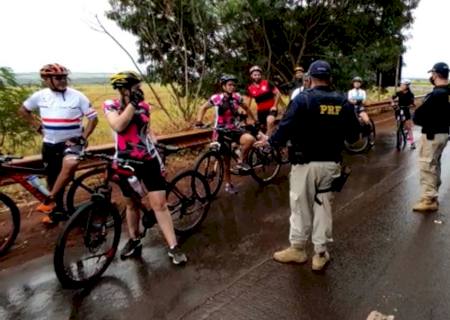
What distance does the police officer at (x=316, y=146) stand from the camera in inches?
161

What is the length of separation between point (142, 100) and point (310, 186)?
73.3 inches

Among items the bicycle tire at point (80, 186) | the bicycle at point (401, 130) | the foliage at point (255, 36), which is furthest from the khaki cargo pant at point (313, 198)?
the foliage at point (255, 36)

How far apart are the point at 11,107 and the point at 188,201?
13.3ft

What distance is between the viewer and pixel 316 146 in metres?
4.18

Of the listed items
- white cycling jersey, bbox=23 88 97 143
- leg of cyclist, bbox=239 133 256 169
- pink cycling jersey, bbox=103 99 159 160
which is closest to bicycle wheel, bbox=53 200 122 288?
pink cycling jersey, bbox=103 99 159 160

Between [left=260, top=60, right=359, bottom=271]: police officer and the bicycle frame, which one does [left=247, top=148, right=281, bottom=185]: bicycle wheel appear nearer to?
[left=260, top=60, right=359, bottom=271]: police officer

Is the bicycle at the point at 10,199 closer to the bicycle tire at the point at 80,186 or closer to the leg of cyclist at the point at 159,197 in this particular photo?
the bicycle tire at the point at 80,186

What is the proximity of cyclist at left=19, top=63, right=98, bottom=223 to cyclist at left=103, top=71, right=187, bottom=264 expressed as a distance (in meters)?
1.12

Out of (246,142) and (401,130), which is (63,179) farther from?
(401,130)

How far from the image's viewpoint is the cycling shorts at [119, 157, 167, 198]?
4.39 m

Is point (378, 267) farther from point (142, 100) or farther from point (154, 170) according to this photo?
point (142, 100)

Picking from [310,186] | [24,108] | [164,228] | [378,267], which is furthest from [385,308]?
[24,108]

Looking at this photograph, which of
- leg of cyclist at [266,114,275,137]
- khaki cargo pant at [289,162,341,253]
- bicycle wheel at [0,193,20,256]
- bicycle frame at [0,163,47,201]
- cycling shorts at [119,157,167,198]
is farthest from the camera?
leg of cyclist at [266,114,275,137]

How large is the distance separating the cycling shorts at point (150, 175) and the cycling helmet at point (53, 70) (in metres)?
1.76
